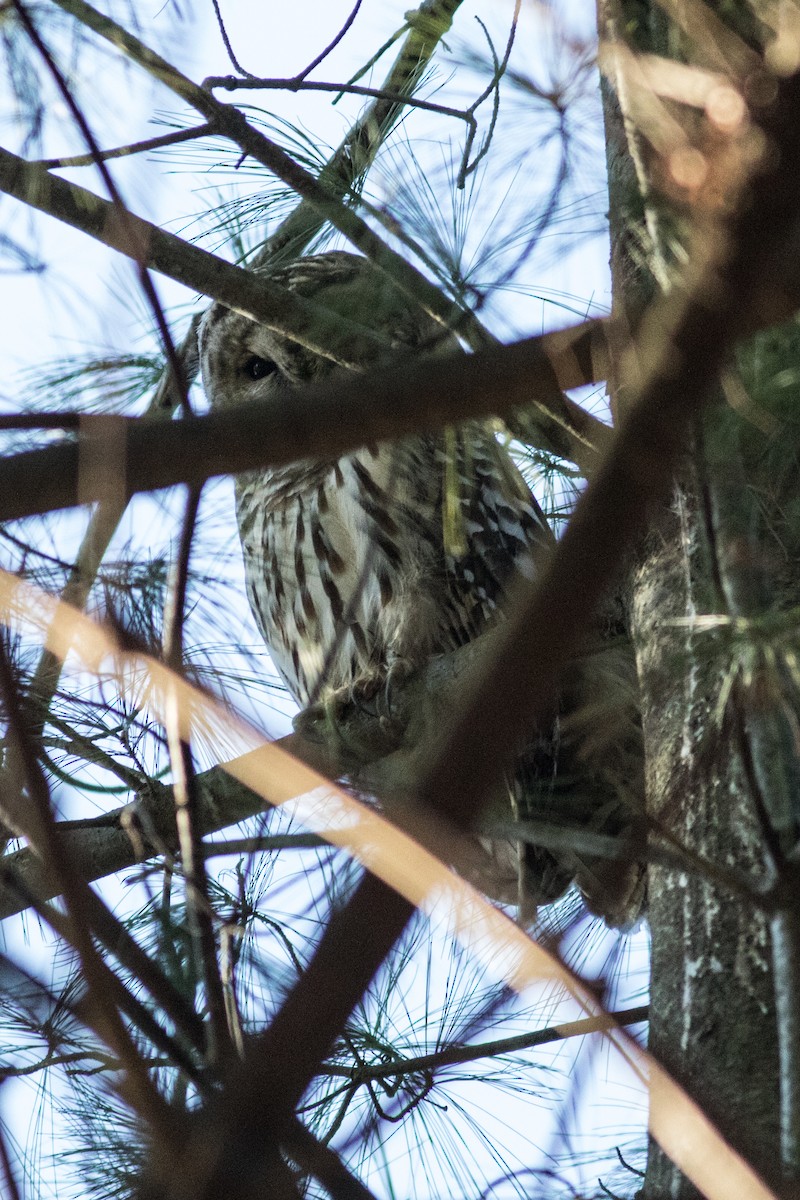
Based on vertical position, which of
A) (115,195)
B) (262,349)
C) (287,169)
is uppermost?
(262,349)

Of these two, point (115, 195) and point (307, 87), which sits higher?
point (307, 87)

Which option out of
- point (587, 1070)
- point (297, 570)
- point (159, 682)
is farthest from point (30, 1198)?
point (297, 570)

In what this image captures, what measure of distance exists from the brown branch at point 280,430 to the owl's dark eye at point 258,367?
340 centimetres

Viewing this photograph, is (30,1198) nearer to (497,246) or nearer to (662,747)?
(662,747)

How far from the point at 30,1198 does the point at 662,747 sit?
1203 mm

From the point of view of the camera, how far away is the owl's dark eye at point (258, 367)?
186 inches

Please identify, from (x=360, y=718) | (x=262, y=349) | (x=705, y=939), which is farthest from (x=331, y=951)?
(x=262, y=349)

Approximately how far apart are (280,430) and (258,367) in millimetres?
3494

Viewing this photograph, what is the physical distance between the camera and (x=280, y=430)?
133cm

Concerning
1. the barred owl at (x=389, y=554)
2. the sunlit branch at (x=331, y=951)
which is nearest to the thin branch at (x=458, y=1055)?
the sunlit branch at (x=331, y=951)

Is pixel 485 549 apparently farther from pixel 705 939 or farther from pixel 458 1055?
pixel 705 939

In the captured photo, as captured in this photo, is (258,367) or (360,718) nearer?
(360,718)

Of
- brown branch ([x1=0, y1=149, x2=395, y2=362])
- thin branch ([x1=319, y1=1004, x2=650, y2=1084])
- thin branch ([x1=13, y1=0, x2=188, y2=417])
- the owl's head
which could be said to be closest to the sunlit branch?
thin branch ([x1=319, y1=1004, x2=650, y2=1084])

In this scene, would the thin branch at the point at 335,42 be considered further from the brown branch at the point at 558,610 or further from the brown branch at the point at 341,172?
the brown branch at the point at 558,610
